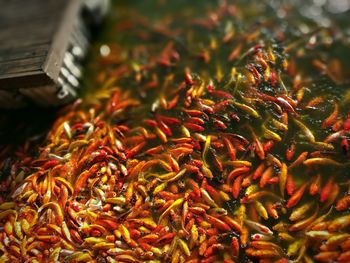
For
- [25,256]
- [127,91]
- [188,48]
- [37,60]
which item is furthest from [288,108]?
[25,256]

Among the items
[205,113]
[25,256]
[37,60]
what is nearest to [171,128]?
[205,113]

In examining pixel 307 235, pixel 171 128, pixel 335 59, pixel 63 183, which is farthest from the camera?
pixel 335 59

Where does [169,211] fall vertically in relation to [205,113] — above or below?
below

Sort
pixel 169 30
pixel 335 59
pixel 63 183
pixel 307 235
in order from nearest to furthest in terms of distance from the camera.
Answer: pixel 307 235, pixel 63 183, pixel 335 59, pixel 169 30

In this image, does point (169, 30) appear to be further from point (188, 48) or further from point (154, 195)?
point (154, 195)

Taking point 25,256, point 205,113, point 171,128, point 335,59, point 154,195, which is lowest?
point 25,256

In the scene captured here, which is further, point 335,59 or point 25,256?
point 335,59

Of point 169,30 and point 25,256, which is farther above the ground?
point 169,30

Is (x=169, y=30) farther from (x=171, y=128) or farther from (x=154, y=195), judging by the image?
(x=154, y=195)

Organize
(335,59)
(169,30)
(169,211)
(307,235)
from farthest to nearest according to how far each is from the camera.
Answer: (169,30) < (335,59) < (169,211) < (307,235)
